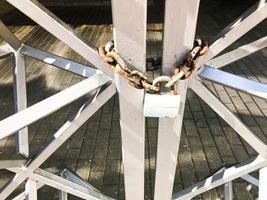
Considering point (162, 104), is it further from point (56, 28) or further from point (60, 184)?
point (60, 184)

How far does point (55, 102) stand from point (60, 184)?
456 millimetres

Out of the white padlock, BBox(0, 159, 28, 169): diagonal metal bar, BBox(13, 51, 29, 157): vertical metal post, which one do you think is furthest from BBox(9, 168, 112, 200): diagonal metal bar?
the white padlock

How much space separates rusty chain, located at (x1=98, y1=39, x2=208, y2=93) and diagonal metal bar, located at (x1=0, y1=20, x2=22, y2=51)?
0.56 meters

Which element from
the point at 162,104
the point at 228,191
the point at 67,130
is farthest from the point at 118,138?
the point at 162,104

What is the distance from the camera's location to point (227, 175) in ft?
4.39

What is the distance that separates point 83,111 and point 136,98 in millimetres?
188

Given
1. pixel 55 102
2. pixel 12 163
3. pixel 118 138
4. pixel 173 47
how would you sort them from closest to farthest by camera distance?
pixel 173 47 < pixel 55 102 < pixel 12 163 < pixel 118 138

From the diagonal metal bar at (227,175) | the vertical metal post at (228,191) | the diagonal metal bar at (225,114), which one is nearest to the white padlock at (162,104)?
the diagonal metal bar at (225,114)

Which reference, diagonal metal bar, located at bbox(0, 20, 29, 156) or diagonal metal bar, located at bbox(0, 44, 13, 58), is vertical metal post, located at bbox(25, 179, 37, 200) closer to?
diagonal metal bar, located at bbox(0, 20, 29, 156)

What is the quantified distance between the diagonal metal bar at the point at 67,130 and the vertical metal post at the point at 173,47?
0.18 metres

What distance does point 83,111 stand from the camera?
1068 millimetres

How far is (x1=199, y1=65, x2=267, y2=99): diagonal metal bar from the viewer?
3.31ft

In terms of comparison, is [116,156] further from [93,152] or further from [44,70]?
[44,70]

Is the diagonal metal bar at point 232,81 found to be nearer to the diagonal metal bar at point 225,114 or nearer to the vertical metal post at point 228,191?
the diagonal metal bar at point 225,114
